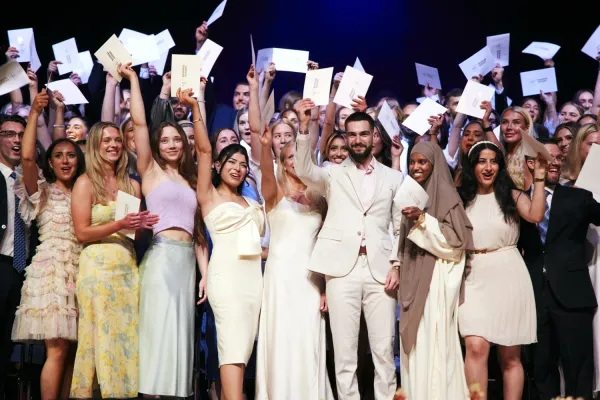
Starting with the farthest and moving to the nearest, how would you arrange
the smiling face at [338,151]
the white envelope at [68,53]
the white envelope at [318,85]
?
the white envelope at [68,53]
the white envelope at [318,85]
the smiling face at [338,151]

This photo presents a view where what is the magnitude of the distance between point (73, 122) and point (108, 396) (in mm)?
2290

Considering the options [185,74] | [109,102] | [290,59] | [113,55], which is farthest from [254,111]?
[109,102]

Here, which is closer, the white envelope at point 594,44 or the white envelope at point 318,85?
the white envelope at point 318,85

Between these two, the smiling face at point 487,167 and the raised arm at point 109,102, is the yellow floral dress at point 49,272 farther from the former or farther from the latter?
the smiling face at point 487,167

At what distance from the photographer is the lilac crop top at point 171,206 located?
207 inches

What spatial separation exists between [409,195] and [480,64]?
247 cm

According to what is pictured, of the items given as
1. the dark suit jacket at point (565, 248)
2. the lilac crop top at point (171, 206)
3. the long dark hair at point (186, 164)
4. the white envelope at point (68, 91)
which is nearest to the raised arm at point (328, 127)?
the long dark hair at point (186, 164)

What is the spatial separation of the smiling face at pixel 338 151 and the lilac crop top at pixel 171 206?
0.97m

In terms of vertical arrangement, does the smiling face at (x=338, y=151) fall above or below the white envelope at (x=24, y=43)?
below

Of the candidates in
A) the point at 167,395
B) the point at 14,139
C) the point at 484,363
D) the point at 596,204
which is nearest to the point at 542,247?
the point at 596,204

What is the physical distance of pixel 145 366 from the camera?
5.12 m

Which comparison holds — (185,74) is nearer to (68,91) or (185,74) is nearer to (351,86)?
(351,86)

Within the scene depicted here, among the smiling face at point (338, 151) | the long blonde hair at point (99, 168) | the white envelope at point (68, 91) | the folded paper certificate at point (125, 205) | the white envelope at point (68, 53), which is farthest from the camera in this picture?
the white envelope at point (68, 53)

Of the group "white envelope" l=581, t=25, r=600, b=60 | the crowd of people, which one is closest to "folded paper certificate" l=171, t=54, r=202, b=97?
the crowd of people
